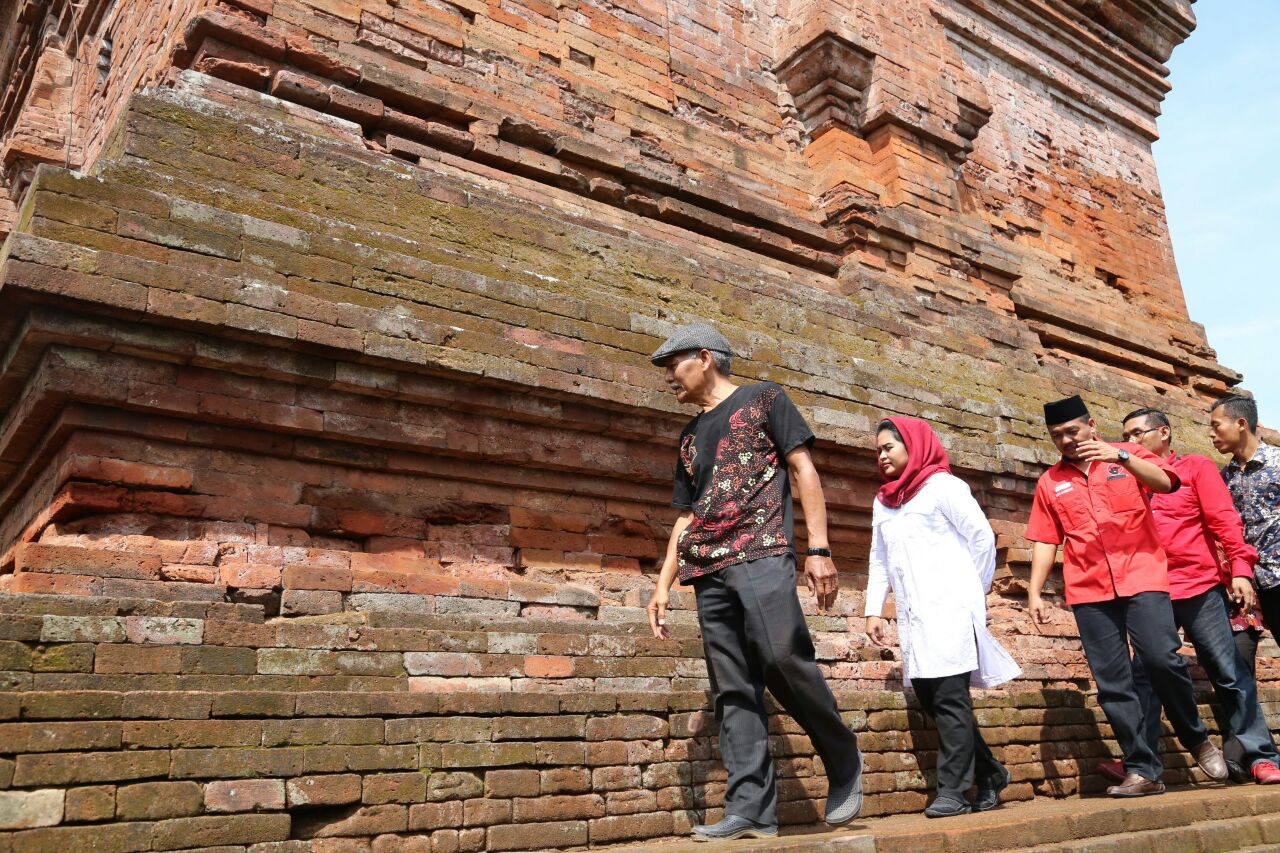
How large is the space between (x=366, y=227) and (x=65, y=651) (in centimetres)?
267

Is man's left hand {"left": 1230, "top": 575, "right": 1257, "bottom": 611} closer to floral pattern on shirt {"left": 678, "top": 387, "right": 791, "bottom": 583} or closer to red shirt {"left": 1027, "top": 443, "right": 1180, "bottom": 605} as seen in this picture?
red shirt {"left": 1027, "top": 443, "right": 1180, "bottom": 605}

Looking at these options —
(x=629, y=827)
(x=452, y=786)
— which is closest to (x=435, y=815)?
(x=452, y=786)

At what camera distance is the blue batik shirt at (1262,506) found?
5.39 meters

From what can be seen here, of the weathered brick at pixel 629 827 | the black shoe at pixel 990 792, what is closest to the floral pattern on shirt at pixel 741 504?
the weathered brick at pixel 629 827

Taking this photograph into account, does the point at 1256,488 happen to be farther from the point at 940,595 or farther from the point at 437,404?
the point at 437,404

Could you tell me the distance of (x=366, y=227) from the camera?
17.2ft

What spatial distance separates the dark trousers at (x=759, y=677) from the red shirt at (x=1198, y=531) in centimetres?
229

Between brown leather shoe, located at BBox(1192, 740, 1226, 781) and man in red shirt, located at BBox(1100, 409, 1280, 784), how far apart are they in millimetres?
152

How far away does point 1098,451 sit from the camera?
184 inches

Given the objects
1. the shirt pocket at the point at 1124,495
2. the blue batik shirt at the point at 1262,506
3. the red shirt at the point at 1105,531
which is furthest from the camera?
the blue batik shirt at the point at 1262,506

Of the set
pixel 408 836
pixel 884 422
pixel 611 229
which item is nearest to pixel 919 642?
pixel 884 422

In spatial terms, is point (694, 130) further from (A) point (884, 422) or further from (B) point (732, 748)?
(B) point (732, 748)

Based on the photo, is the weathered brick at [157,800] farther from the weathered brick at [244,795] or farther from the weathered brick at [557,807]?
the weathered brick at [557,807]

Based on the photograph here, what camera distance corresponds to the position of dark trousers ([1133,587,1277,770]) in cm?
487
